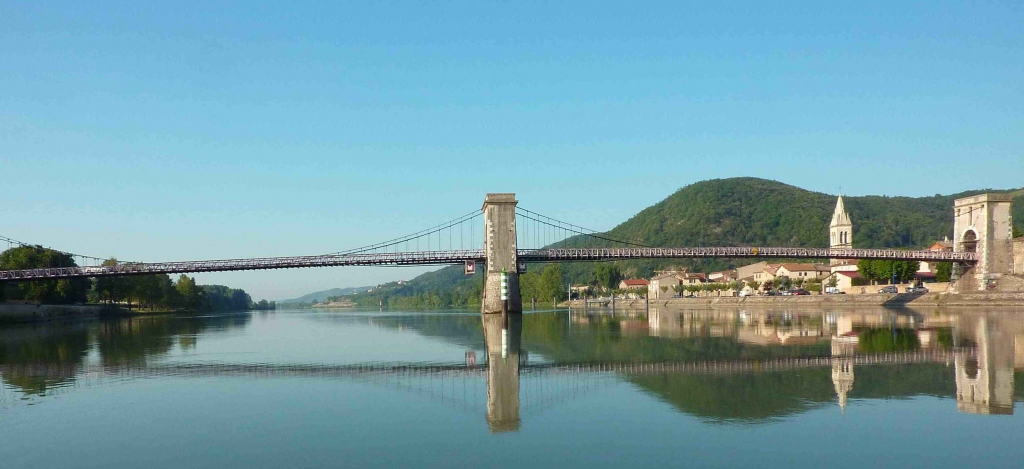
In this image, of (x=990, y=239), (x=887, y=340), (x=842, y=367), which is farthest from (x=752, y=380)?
(x=990, y=239)

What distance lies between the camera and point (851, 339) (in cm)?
2848

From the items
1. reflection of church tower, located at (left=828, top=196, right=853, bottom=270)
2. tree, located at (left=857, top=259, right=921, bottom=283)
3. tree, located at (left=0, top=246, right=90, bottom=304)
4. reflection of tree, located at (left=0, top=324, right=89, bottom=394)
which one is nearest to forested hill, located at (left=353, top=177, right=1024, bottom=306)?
reflection of church tower, located at (left=828, top=196, right=853, bottom=270)

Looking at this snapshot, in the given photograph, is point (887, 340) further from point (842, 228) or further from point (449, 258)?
point (842, 228)

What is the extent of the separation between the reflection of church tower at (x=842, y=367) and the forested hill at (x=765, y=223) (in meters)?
140

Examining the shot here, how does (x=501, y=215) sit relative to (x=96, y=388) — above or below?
above

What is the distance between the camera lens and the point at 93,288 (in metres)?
104

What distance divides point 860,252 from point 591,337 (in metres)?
48.4

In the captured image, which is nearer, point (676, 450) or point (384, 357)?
point (676, 450)

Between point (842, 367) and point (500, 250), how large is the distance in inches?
1587

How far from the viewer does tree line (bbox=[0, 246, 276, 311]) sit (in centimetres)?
7456

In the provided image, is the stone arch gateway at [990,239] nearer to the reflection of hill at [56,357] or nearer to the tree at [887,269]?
the tree at [887,269]

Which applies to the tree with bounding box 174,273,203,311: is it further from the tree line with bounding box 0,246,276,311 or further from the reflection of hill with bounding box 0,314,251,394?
the reflection of hill with bounding box 0,314,251,394

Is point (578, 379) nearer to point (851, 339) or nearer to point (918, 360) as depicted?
point (918, 360)

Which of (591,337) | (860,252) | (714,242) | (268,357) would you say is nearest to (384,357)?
(268,357)
